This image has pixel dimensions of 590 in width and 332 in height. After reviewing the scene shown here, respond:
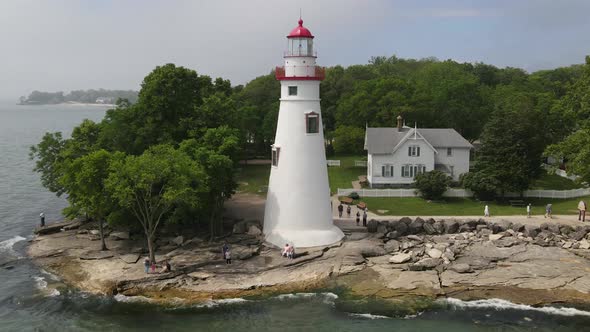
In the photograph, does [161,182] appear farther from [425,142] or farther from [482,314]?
[425,142]

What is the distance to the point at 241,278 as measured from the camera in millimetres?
28328

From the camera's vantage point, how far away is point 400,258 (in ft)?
99.7

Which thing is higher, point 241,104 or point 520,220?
point 241,104

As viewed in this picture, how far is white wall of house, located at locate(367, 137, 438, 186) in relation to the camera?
4959 centimetres

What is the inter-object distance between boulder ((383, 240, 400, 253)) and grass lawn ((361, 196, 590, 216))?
7.17 meters

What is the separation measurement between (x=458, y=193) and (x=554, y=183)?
1245 cm

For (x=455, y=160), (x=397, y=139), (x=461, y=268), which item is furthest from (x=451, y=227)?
(x=455, y=160)

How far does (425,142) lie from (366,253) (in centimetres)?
2138

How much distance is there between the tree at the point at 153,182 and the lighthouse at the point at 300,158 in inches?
197

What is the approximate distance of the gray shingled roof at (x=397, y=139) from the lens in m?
50.1

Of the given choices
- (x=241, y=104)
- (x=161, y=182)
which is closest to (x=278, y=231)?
(x=161, y=182)

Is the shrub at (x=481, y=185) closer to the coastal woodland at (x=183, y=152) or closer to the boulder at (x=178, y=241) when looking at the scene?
the coastal woodland at (x=183, y=152)

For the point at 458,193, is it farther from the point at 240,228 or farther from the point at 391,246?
the point at 240,228

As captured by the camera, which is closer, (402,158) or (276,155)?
(276,155)
